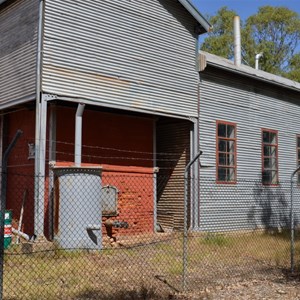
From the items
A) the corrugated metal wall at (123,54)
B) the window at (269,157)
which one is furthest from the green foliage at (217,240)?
the window at (269,157)

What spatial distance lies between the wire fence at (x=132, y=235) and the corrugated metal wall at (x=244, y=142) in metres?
0.06

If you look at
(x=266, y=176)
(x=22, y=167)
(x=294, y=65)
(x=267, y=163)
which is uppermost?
(x=294, y=65)

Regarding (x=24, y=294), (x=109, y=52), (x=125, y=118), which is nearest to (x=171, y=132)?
(x=125, y=118)

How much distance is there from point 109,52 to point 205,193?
5.14 meters

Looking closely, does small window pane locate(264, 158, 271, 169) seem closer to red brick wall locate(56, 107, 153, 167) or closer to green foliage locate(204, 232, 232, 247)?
red brick wall locate(56, 107, 153, 167)

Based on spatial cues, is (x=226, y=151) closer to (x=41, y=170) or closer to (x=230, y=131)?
(x=230, y=131)

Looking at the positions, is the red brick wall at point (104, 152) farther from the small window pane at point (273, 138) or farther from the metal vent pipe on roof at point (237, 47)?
the metal vent pipe on roof at point (237, 47)

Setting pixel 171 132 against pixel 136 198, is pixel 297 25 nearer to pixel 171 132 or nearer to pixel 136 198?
pixel 171 132

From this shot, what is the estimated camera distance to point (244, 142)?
52.2 ft

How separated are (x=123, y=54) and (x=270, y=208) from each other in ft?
25.5

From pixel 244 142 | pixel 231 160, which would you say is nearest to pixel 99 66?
pixel 231 160

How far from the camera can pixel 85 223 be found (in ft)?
33.4

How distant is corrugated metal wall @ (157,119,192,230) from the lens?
1475cm

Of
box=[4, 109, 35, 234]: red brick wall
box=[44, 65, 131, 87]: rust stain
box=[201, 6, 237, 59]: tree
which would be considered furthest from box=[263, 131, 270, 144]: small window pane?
box=[201, 6, 237, 59]: tree
